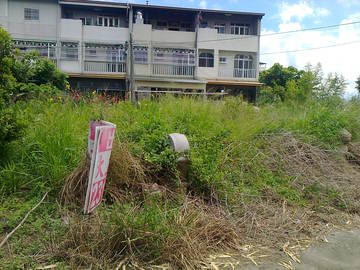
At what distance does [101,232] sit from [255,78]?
77.7 ft

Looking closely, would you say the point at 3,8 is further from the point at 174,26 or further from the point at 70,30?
the point at 174,26

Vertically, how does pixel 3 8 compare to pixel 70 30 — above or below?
above

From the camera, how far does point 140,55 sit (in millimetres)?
22859

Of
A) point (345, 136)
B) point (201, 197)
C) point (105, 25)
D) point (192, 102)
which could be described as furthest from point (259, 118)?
point (105, 25)

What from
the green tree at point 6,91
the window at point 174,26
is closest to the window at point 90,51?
the window at point 174,26

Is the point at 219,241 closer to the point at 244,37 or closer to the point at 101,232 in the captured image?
the point at 101,232

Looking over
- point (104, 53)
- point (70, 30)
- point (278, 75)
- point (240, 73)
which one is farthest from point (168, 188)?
point (278, 75)

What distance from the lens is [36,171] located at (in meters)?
3.52

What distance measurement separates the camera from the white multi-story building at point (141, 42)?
71.6 ft

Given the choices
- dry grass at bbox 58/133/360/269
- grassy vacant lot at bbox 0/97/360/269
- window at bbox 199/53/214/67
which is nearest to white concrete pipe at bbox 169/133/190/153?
grassy vacant lot at bbox 0/97/360/269

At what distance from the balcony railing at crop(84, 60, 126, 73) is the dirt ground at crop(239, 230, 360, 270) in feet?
68.5

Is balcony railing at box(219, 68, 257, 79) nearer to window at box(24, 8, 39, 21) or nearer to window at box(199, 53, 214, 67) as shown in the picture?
window at box(199, 53, 214, 67)

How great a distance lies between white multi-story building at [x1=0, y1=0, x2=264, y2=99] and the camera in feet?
71.6

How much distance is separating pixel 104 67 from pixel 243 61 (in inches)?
431
